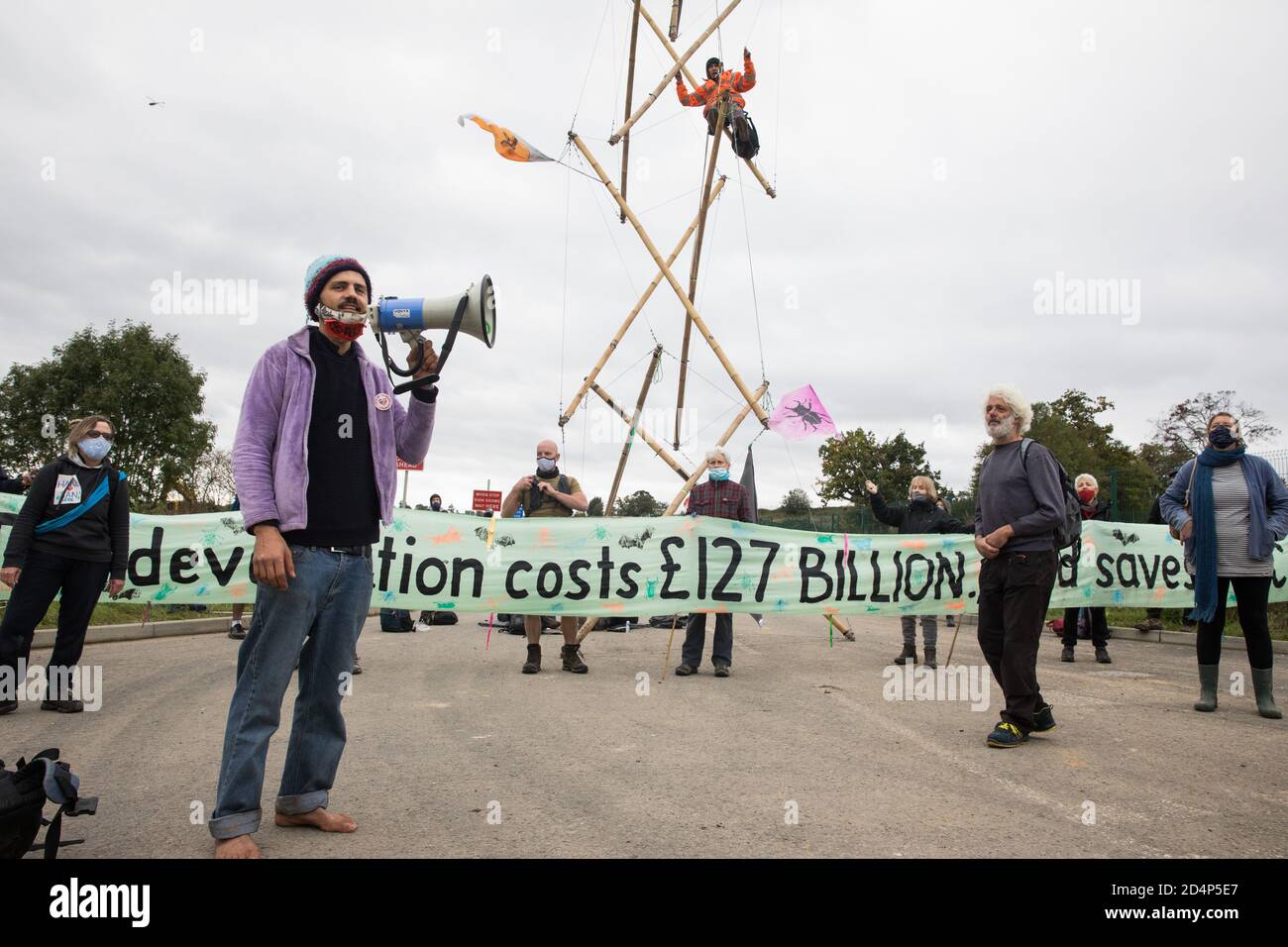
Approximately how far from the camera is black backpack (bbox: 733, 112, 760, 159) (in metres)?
12.1

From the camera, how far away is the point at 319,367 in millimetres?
3291

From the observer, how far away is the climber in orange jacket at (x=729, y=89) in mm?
12008

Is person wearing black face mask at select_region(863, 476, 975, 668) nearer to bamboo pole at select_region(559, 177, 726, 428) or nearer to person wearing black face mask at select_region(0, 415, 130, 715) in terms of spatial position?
bamboo pole at select_region(559, 177, 726, 428)

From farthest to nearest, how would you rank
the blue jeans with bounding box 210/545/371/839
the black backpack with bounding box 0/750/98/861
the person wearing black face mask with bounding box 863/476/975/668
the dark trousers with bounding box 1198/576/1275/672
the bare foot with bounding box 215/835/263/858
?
1. the person wearing black face mask with bounding box 863/476/975/668
2. the dark trousers with bounding box 1198/576/1275/672
3. the blue jeans with bounding box 210/545/371/839
4. the bare foot with bounding box 215/835/263/858
5. the black backpack with bounding box 0/750/98/861

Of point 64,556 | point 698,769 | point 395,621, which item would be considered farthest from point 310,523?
point 395,621

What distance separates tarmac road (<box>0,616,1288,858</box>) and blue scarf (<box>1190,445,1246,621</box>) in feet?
2.67

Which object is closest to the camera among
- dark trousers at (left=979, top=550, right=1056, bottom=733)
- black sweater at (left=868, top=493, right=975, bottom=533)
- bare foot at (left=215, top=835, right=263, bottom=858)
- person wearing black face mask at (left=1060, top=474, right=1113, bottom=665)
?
bare foot at (left=215, top=835, right=263, bottom=858)

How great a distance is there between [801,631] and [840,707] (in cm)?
688

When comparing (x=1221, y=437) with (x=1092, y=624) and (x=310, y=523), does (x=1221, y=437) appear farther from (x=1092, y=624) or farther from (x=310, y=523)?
(x=310, y=523)

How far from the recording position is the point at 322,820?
3.27 m

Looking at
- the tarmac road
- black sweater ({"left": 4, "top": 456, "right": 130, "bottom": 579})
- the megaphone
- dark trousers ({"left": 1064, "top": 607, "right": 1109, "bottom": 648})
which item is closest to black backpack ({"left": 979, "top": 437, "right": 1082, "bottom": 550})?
the tarmac road

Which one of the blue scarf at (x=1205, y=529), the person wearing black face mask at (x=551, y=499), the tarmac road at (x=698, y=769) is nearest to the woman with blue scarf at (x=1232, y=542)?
the blue scarf at (x=1205, y=529)

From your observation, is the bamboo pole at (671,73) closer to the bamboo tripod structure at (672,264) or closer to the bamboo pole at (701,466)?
the bamboo tripod structure at (672,264)

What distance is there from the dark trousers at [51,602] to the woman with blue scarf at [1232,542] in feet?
25.9
